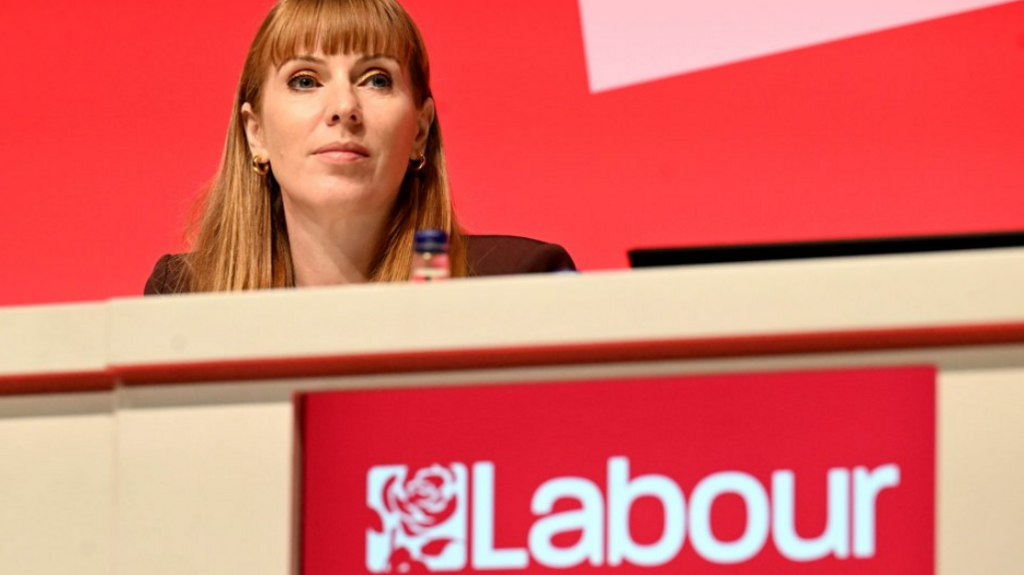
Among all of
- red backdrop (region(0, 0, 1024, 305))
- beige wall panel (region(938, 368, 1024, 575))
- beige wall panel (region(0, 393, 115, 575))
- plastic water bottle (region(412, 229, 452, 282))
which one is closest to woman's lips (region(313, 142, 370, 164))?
red backdrop (region(0, 0, 1024, 305))

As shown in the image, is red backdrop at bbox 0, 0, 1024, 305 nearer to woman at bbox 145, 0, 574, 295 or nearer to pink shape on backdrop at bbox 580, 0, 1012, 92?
pink shape on backdrop at bbox 580, 0, 1012, 92

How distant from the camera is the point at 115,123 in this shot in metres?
2.49

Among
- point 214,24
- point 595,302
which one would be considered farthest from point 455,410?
point 214,24

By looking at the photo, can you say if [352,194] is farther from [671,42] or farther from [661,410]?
[661,410]

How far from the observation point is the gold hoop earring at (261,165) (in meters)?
1.98

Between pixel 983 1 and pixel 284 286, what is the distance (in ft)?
3.55

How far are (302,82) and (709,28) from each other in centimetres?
66

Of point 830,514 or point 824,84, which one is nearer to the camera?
point 830,514

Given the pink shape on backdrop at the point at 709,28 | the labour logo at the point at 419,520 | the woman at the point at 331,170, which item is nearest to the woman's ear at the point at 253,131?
the woman at the point at 331,170

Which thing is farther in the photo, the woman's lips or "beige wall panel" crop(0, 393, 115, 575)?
the woman's lips

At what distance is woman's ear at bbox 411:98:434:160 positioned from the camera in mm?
1991

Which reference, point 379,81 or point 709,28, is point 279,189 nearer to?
point 379,81

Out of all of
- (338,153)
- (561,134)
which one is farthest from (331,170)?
(561,134)

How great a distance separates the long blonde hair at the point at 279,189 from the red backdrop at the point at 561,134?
32cm
